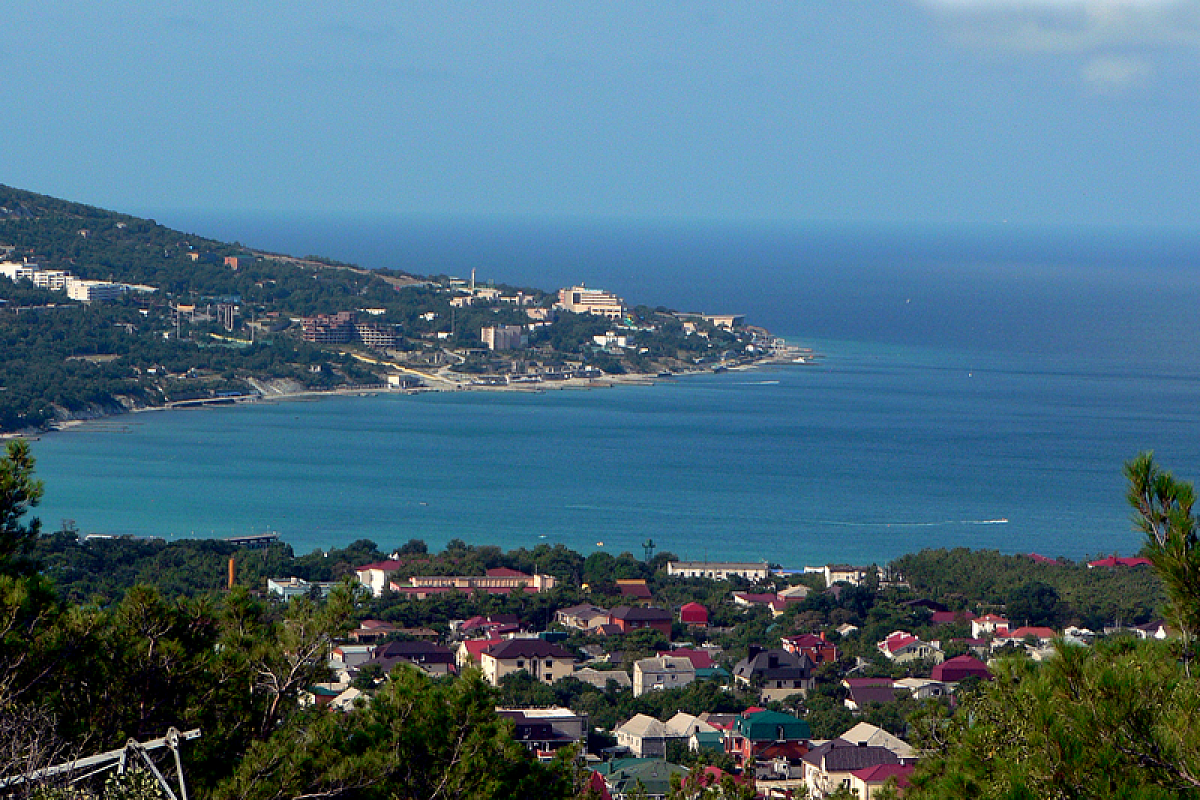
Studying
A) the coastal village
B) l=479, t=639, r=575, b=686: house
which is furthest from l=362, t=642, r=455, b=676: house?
l=479, t=639, r=575, b=686: house

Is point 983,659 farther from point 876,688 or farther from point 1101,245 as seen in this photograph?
point 1101,245

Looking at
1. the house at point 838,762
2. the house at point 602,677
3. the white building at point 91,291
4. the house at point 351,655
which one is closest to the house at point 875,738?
the house at point 838,762

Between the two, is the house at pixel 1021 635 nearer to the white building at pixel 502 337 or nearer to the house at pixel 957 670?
the house at pixel 957 670

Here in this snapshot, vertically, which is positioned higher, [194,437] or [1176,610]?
[1176,610]

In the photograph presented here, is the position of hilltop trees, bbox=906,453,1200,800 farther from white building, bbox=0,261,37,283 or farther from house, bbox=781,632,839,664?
white building, bbox=0,261,37,283

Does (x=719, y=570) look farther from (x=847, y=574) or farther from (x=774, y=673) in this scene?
(x=774, y=673)

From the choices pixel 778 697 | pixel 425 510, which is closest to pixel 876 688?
pixel 778 697
